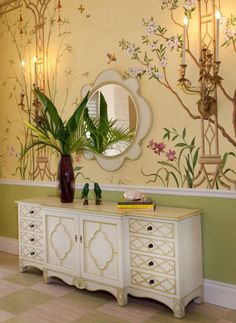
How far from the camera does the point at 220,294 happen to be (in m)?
2.58

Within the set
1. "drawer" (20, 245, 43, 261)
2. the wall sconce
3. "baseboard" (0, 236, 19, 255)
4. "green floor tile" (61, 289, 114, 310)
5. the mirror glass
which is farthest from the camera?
"baseboard" (0, 236, 19, 255)

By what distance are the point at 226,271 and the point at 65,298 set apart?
1.18 meters

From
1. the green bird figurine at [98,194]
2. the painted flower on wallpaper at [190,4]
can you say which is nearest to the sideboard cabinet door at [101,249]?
the green bird figurine at [98,194]

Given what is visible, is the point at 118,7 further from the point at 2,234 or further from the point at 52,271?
the point at 2,234

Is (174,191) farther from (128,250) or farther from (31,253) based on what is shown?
(31,253)

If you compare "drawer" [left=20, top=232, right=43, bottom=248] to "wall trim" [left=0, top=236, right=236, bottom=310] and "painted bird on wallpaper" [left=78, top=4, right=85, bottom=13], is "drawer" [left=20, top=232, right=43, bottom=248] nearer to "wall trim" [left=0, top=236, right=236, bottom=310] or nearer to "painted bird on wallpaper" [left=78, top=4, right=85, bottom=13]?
"wall trim" [left=0, top=236, right=236, bottom=310]

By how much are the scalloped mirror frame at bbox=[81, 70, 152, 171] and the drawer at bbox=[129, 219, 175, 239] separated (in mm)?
621

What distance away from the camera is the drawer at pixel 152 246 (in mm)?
2410

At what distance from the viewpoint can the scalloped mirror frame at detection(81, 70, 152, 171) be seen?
2900 mm

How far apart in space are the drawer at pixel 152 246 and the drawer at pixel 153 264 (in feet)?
0.13

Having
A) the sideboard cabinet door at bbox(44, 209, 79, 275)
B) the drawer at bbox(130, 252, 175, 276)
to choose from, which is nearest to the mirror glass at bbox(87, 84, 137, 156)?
the sideboard cabinet door at bbox(44, 209, 79, 275)

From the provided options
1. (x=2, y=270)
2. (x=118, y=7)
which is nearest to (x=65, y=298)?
(x=2, y=270)

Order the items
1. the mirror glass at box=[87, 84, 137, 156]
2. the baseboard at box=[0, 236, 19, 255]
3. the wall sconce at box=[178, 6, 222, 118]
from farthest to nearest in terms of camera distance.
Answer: the baseboard at box=[0, 236, 19, 255] → the mirror glass at box=[87, 84, 137, 156] → the wall sconce at box=[178, 6, 222, 118]

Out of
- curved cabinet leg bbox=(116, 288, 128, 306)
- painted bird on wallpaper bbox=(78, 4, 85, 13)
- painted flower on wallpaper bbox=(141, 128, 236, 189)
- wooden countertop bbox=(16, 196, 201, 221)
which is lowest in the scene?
curved cabinet leg bbox=(116, 288, 128, 306)
